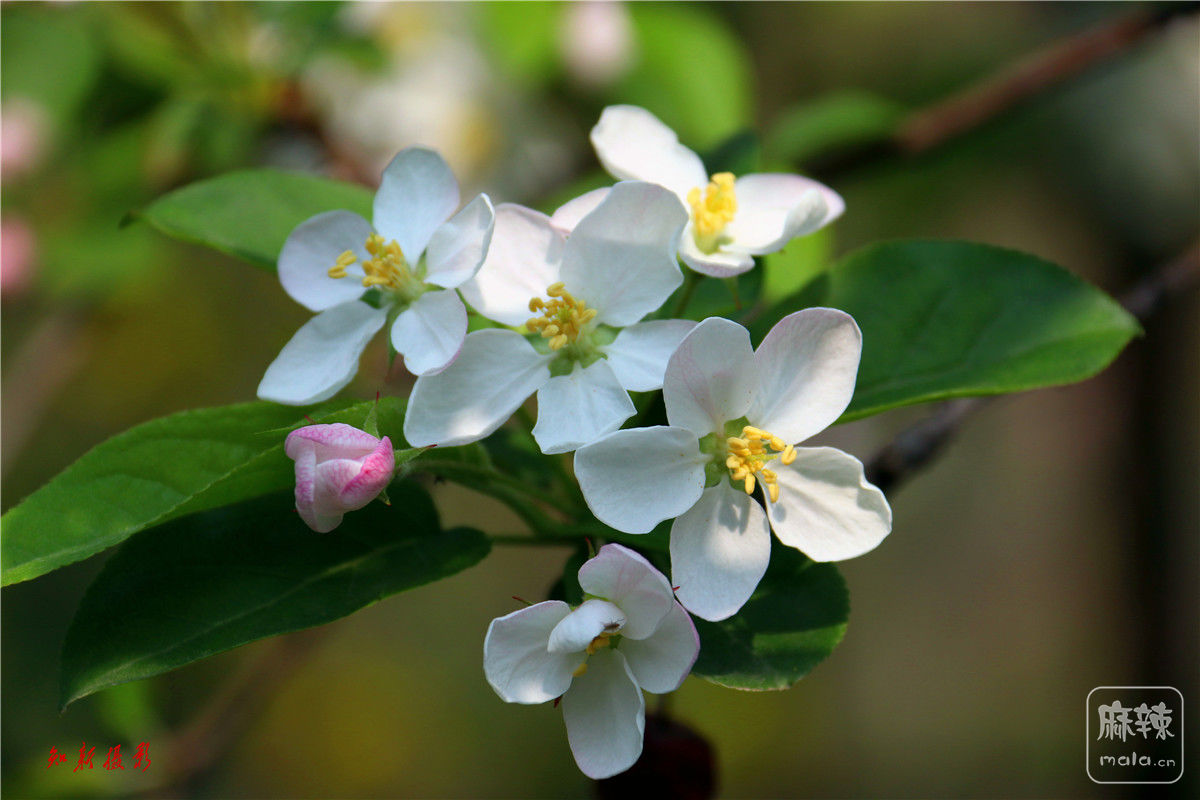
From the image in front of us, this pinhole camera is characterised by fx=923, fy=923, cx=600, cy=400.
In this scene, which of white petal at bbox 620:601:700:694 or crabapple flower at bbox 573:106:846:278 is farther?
crabapple flower at bbox 573:106:846:278

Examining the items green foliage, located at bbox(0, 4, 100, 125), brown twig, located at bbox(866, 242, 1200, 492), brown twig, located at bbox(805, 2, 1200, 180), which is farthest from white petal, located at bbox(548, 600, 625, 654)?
green foliage, located at bbox(0, 4, 100, 125)

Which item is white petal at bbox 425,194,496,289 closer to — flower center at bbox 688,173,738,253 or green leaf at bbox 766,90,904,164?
flower center at bbox 688,173,738,253

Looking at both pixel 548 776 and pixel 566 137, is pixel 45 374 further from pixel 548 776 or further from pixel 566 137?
pixel 548 776

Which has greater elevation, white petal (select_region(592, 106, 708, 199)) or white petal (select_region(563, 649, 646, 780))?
white petal (select_region(592, 106, 708, 199))

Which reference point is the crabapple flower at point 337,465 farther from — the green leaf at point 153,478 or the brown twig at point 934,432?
the brown twig at point 934,432

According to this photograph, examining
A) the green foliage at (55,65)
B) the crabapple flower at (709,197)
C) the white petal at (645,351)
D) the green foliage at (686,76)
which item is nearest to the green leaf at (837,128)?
the green foliage at (686,76)

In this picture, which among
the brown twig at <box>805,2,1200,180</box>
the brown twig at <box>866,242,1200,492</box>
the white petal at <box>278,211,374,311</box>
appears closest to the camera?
the white petal at <box>278,211,374,311</box>

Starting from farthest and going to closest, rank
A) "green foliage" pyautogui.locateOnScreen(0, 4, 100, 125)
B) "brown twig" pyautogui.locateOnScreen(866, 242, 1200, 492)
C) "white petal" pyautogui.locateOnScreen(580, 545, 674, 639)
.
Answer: "green foliage" pyautogui.locateOnScreen(0, 4, 100, 125)
"brown twig" pyautogui.locateOnScreen(866, 242, 1200, 492)
"white petal" pyautogui.locateOnScreen(580, 545, 674, 639)
